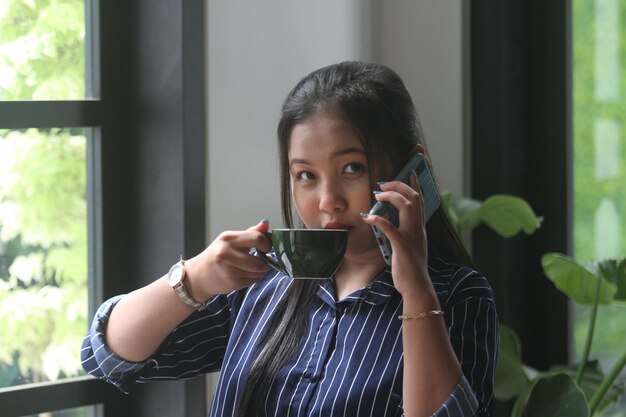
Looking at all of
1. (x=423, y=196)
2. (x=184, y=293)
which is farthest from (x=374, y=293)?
(x=184, y=293)

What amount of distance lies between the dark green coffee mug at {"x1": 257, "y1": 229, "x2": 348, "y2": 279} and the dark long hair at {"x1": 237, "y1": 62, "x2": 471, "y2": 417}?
13 cm

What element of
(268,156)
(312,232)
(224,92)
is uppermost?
(224,92)

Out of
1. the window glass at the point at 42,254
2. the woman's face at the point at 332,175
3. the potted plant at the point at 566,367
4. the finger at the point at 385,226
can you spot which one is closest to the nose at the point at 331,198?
the woman's face at the point at 332,175

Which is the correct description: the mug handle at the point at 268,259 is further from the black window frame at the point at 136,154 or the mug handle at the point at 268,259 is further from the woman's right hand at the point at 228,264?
the black window frame at the point at 136,154

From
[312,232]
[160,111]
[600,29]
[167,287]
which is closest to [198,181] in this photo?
[160,111]

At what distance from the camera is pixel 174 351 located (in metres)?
1.50

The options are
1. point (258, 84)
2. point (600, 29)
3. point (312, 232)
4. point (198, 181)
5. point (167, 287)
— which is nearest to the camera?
point (312, 232)

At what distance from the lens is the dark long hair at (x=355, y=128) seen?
132 centimetres

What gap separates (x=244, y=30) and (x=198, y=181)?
12.8 inches

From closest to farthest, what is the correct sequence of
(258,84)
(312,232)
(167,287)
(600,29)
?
(312,232)
(167,287)
(258,84)
(600,29)

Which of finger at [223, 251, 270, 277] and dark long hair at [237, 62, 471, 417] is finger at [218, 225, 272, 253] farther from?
dark long hair at [237, 62, 471, 417]

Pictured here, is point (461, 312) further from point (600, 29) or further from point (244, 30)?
point (600, 29)

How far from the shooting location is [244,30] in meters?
1.95

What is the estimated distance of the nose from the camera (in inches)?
50.3
